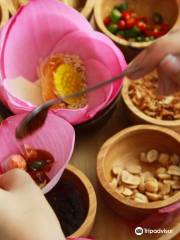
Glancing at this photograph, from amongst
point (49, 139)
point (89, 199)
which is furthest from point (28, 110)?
point (89, 199)

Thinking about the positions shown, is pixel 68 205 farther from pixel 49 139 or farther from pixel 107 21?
pixel 107 21

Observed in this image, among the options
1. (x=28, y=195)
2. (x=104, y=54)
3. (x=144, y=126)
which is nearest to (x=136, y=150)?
(x=144, y=126)

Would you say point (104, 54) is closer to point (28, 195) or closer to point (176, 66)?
point (176, 66)

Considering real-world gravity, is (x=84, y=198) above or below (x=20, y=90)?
below

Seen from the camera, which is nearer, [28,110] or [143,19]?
[28,110]

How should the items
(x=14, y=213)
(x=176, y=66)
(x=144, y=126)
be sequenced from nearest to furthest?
(x=14, y=213) → (x=176, y=66) → (x=144, y=126)

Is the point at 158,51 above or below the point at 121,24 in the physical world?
above

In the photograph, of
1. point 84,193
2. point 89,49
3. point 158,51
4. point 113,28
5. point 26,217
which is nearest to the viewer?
point 26,217
